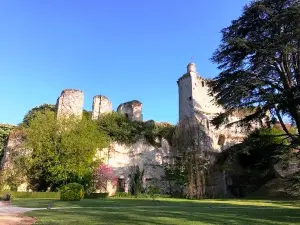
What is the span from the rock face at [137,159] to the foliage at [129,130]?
48 cm

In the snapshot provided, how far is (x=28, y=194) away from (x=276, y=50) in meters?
17.0

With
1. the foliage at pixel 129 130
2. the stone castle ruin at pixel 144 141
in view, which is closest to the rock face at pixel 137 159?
the stone castle ruin at pixel 144 141

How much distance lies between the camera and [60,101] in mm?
27531

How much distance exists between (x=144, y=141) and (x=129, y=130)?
182cm

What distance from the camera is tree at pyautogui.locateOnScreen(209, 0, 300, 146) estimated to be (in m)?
14.0

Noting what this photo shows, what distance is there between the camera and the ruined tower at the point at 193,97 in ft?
101

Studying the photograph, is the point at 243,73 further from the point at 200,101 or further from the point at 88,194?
the point at 200,101

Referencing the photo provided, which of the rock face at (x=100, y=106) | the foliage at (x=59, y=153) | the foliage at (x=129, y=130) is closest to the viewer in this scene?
the foliage at (x=59, y=153)

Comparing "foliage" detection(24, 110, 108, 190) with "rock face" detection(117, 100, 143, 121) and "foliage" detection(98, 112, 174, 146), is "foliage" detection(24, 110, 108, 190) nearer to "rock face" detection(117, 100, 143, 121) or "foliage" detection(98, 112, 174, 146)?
"foliage" detection(98, 112, 174, 146)

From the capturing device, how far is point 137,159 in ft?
90.1

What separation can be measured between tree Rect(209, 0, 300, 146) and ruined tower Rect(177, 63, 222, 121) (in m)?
14.6

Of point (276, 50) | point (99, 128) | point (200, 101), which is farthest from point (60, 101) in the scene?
point (276, 50)

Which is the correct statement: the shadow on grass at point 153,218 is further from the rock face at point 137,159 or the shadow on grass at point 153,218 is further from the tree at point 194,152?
the rock face at point 137,159

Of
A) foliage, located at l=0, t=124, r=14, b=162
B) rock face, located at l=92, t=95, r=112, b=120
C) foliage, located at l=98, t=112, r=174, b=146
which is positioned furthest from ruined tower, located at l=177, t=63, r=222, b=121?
foliage, located at l=0, t=124, r=14, b=162
